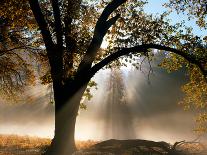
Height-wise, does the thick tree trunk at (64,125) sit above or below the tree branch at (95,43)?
below

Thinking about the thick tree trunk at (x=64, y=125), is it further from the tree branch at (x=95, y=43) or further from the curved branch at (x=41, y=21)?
the curved branch at (x=41, y=21)

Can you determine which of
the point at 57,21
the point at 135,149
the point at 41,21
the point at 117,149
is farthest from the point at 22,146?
the point at 41,21

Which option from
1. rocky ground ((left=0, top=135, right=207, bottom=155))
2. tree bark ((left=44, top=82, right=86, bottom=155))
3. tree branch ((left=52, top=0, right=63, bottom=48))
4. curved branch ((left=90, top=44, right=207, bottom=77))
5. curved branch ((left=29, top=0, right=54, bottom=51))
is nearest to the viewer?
curved branch ((left=29, top=0, right=54, bottom=51))

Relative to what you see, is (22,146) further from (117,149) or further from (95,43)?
(95,43)

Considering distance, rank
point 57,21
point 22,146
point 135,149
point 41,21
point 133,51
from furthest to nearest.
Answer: point 22,146 < point 135,149 < point 57,21 < point 133,51 < point 41,21

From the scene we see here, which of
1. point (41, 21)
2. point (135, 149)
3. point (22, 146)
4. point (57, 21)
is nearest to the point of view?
point (41, 21)

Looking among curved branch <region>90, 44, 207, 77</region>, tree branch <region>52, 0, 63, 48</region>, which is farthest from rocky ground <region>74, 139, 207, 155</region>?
tree branch <region>52, 0, 63, 48</region>

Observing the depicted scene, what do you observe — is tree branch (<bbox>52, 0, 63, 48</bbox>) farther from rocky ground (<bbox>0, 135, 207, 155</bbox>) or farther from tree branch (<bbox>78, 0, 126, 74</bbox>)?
rocky ground (<bbox>0, 135, 207, 155</bbox>)

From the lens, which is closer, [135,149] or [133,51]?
[133,51]

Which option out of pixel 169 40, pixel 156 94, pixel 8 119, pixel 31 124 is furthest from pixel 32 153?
pixel 8 119

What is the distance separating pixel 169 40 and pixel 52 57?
6135 mm

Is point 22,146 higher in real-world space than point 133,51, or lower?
lower

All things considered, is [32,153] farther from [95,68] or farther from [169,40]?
[169,40]

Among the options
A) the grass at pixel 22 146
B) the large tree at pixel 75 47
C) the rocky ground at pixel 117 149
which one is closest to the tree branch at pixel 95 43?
the large tree at pixel 75 47
